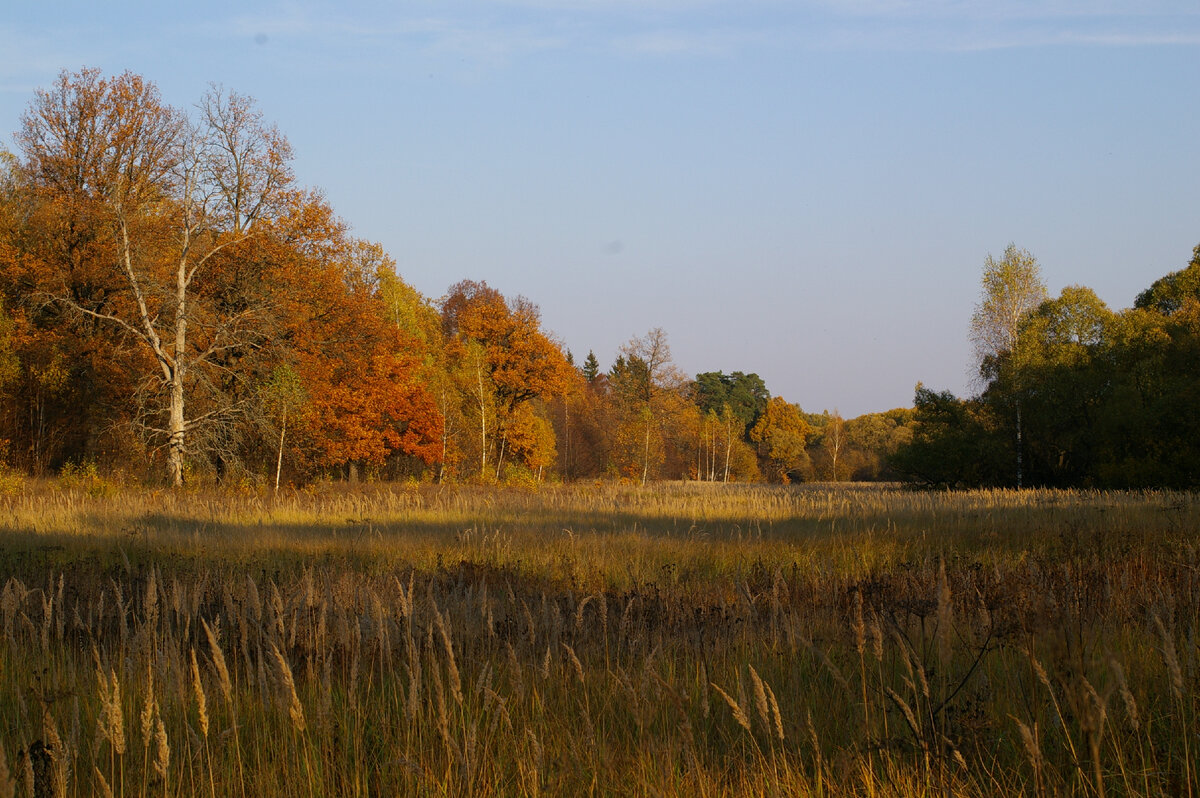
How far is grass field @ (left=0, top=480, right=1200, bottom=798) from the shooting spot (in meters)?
2.92

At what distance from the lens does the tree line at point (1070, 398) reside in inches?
1132

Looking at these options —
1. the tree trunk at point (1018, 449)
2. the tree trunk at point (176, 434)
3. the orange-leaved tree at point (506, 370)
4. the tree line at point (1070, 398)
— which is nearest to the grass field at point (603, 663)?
the tree trunk at point (176, 434)

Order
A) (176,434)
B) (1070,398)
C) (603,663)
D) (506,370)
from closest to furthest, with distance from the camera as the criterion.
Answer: (603,663) < (176,434) < (1070,398) < (506,370)

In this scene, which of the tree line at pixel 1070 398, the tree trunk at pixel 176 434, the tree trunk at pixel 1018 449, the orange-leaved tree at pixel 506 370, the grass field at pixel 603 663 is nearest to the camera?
the grass field at pixel 603 663

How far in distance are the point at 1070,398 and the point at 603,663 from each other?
111 ft

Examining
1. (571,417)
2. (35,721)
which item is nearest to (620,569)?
(35,721)

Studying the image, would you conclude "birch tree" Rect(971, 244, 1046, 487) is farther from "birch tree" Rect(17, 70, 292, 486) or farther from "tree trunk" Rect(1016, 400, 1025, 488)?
"birch tree" Rect(17, 70, 292, 486)

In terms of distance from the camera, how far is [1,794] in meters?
1.74

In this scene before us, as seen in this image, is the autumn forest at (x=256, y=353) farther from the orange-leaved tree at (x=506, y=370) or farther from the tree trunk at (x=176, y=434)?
the orange-leaved tree at (x=506, y=370)

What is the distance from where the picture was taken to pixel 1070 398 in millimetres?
33406

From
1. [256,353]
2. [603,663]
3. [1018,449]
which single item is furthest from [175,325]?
[1018,449]

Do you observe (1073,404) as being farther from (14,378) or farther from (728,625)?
(14,378)

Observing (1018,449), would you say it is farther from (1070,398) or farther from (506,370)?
(506,370)

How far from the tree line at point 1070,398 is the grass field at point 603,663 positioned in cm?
1778
